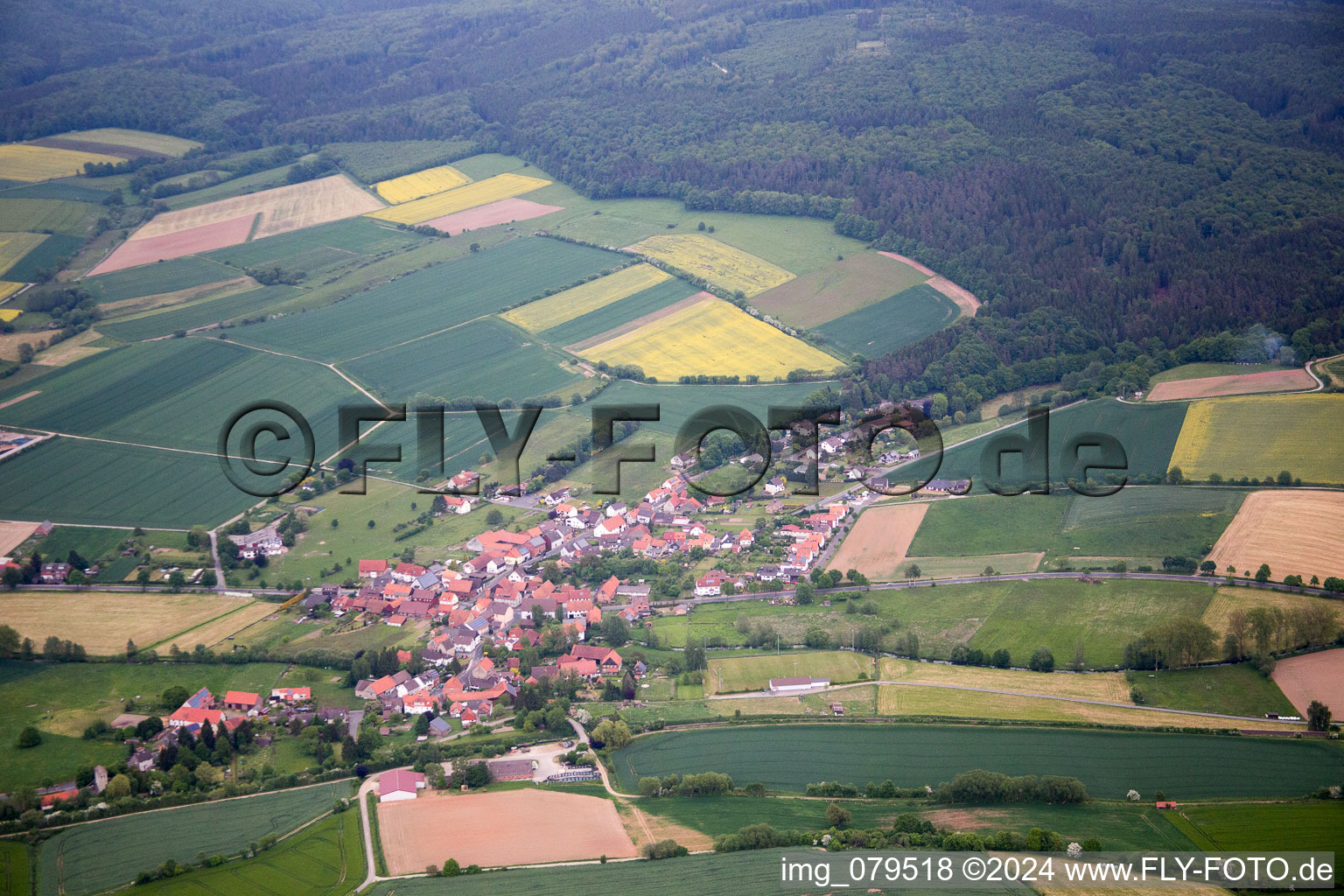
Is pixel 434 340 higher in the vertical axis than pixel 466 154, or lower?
lower

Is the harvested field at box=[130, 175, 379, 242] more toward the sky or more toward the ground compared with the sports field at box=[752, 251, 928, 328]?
more toward the sky

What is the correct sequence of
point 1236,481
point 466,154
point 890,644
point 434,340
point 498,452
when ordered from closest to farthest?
point 890,644
point 1236,481
point 498,452
point 434,340
point 466,154

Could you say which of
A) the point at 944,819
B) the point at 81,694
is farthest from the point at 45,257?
the point at 944,819

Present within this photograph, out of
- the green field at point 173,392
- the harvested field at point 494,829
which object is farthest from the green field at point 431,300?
the harvested field at point 494,829

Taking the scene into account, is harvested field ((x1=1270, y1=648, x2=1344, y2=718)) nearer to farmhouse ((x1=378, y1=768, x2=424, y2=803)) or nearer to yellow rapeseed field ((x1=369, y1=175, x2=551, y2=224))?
farmhouse ((x1=378, y1=768, x2=424, y2=803))

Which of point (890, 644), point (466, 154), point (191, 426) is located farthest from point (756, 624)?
point (466, 154)

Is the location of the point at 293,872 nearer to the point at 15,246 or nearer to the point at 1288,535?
the point at 1288,535

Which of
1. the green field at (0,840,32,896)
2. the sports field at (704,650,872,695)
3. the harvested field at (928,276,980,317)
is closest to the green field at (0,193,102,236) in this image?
the harvested field at (928,276,980,317)

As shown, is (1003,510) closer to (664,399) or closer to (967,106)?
(664,399)
